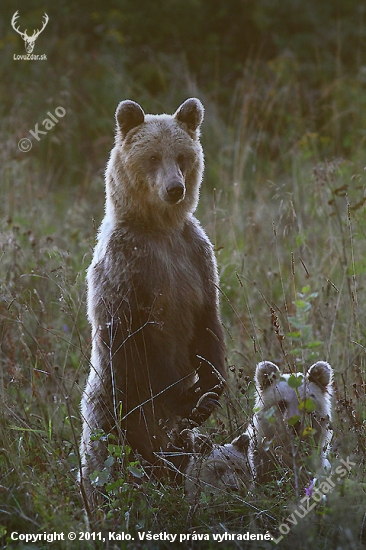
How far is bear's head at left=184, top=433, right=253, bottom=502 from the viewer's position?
3600 millimetres

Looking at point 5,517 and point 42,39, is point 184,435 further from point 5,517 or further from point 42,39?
point 42,39

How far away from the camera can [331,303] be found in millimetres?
5137

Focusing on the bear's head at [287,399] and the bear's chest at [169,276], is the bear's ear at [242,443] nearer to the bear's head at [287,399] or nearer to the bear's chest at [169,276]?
the bear's head at [287,399]

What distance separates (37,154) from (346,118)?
437cm

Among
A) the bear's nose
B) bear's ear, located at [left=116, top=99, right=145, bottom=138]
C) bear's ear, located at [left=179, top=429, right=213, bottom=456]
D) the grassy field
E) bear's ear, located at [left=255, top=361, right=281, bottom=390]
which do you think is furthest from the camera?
bear's ear, located at [left=116, top=99, right=145, bottom=138]

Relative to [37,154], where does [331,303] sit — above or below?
below

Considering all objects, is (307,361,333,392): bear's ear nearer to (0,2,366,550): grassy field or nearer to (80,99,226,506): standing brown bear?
(0,2,366,550): grassy field

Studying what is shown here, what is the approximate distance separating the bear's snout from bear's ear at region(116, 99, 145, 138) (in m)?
0.53

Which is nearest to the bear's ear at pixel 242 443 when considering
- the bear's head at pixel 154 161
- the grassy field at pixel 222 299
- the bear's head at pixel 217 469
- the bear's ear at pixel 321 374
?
the bear's head at pixel 217 469

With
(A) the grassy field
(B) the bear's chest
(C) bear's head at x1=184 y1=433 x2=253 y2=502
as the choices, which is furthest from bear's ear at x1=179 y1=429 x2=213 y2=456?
(B) the bear's chest

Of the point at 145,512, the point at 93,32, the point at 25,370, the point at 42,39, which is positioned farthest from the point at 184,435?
the point at 93,32

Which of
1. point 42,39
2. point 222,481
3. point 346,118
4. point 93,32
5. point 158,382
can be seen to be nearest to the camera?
point 222,481

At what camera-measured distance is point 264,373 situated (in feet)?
13.5

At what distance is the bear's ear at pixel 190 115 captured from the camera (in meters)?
4.30
